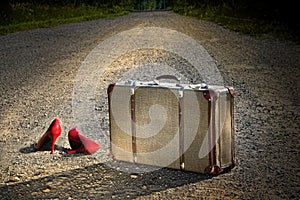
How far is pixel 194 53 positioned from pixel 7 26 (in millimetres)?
6252

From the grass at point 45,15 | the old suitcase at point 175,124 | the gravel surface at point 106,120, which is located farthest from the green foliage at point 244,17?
the old suitcase at point 175,124

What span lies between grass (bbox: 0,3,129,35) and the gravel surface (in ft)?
10.1

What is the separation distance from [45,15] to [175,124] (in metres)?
12.5

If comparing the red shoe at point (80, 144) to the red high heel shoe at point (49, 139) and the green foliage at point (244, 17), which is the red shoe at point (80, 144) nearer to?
the red high heel shoe at point (49, 139)

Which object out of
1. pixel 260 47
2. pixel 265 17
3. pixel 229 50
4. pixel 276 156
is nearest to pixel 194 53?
pixel 229 50

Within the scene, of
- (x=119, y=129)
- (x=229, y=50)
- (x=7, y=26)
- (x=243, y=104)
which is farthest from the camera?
(x=7, y=26)

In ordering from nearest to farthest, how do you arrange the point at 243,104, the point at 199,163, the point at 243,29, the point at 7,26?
the point at 199,163
the point at 243,104
the point at 243,29
the point at 7,26

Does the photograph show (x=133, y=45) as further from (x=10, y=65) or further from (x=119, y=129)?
(x=119, y=129)

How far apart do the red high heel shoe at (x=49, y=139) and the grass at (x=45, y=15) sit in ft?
27.8

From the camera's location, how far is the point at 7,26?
13.2 metres

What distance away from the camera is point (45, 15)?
15.5m

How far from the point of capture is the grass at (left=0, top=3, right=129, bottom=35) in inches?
530

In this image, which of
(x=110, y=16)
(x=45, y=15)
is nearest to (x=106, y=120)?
(x=45, y=15)

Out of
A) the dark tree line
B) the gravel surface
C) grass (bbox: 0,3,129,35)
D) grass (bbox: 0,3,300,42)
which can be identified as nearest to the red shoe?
the gravel surface
